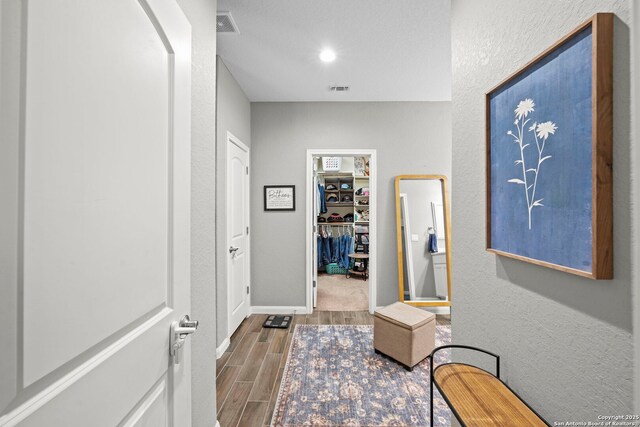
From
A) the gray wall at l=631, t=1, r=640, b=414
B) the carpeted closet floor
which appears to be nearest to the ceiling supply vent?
the gray wall at l=631, t=1, r=640, b=414

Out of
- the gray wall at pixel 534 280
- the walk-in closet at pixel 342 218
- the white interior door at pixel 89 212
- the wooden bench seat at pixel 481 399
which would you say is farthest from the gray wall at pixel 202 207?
the walk-in closet at pixel 342 218

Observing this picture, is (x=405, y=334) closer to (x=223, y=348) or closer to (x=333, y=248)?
(x=223, y=348)

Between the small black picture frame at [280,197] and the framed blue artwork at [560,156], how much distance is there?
8.77ft

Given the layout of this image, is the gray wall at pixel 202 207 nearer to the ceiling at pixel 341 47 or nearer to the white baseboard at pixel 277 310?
the ceiling at pixel 341 47

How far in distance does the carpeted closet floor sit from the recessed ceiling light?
2.92m

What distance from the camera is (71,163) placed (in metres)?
0.52

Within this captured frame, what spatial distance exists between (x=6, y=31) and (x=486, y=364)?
5.43 feet

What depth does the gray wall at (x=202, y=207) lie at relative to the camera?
4.27ft

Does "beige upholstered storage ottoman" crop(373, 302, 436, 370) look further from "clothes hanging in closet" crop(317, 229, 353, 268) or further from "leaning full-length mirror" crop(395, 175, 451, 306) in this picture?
"clothes hanging in closet" crop(317, 229, 353, 268)

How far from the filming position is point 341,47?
93.6 inches

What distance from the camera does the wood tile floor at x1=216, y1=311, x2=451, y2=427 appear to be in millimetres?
1837

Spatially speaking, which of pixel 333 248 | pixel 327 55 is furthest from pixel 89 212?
pixel 333 248

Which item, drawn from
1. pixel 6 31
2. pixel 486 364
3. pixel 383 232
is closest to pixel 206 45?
pixel 6 31

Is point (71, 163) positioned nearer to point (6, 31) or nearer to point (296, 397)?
point (6, 31)
